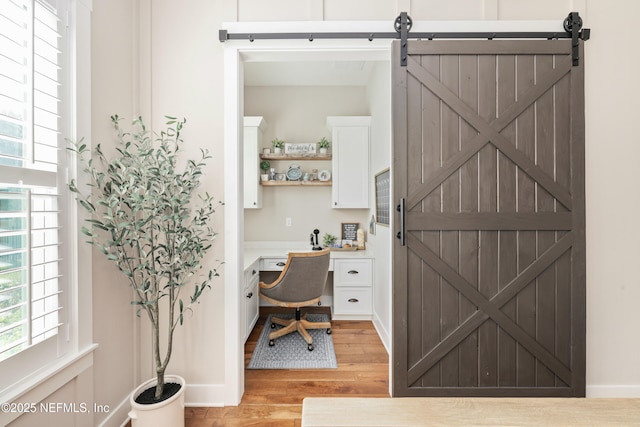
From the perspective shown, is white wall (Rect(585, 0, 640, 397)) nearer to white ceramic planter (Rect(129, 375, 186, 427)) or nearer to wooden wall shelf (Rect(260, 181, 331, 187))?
wooden wall shelf (Rect(260, 181, 331, 187))

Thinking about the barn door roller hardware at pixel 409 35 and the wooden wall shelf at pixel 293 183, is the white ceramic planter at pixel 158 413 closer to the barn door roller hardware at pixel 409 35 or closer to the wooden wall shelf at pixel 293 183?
the barn door roller hardware at pixel 409 35

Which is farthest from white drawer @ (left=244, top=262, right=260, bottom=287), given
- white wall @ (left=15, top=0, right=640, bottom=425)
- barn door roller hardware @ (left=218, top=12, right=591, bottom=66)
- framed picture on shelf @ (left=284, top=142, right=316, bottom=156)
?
barn door roller hardware @ (left=218, top=12, right=591, bottom=66)

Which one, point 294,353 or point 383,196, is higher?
point 383,196

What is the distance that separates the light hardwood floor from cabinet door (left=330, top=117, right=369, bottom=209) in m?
1.70

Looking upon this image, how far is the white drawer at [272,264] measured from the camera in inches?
126

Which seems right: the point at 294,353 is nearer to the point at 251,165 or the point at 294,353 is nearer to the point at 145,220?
the point at 145,220

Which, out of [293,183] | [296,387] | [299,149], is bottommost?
[296,387]

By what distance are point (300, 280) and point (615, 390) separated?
91.4 inches

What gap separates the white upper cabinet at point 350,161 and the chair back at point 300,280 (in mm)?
1109

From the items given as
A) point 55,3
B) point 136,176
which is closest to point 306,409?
point 136,176

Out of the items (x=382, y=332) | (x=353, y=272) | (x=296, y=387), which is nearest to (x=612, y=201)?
(x=382, y=332)

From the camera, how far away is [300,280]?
8.49ft

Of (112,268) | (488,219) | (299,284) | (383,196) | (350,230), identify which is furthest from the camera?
(350,230)

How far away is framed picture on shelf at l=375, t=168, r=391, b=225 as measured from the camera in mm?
2766
